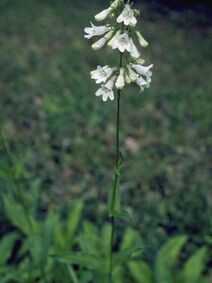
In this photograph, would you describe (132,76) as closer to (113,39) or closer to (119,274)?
(113,39)

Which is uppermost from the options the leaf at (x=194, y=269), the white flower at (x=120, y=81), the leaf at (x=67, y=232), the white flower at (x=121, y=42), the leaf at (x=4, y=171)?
A: the white flower at (x=121, y=42)

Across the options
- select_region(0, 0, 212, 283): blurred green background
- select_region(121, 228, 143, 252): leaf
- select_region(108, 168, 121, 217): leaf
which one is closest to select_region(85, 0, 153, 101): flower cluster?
select_region(108, 168, 121, 217): leaf

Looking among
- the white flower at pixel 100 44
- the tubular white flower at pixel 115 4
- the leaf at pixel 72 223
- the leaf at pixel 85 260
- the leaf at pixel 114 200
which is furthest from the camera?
the leaf at pixel 72 223

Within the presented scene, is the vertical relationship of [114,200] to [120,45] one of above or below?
below

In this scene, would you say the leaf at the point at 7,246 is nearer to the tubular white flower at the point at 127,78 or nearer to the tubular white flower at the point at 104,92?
the tubular white flower at the point at 104,92

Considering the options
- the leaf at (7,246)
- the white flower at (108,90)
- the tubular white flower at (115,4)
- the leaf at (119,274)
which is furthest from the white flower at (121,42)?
the leaf at (7,246)

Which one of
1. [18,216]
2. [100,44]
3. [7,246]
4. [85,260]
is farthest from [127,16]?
[7,246]
